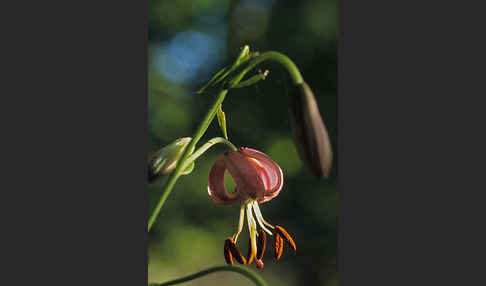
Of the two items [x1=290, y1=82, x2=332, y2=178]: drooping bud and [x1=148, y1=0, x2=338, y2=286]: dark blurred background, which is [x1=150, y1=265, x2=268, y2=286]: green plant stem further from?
[x1=290, y1=82, x2=332, y2=178]: drooping bud

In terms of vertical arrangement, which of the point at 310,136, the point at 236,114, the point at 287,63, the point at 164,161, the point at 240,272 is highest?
the point at 287,63

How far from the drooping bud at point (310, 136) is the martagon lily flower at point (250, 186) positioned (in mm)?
295

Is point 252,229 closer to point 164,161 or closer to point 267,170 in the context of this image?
point 267,170

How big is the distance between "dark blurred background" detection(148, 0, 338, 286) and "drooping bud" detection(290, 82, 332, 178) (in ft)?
0.18

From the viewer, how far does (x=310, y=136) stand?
88 cm

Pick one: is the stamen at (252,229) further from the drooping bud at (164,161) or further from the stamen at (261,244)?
the drooping bud at (164,161)

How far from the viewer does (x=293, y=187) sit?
2.99 metres

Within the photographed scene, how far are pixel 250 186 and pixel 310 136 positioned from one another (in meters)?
0.34

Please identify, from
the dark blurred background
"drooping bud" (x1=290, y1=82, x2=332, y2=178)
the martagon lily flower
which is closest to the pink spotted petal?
the martagon lily flower

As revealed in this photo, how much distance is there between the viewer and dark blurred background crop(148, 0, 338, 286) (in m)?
1.56

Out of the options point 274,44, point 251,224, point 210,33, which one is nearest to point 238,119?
point 274,44

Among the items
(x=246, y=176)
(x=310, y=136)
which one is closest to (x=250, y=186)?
(x=246, y=176)

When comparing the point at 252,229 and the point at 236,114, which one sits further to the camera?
the point at 236,114

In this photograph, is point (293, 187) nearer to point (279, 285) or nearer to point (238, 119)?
point (238, 119)
